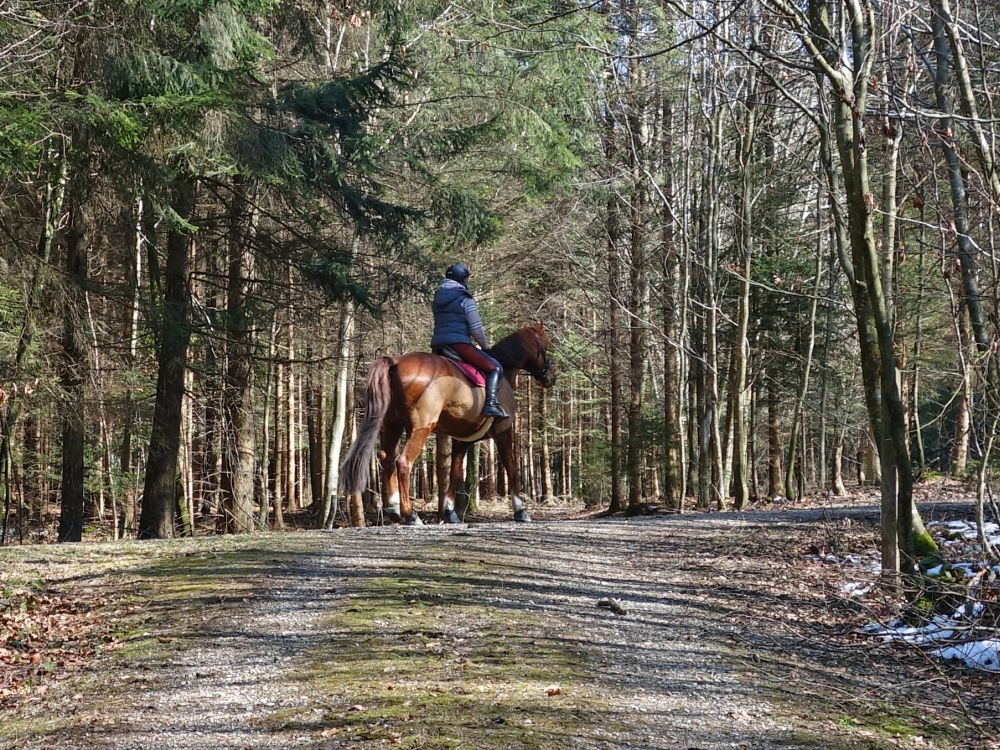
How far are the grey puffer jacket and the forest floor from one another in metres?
3.28

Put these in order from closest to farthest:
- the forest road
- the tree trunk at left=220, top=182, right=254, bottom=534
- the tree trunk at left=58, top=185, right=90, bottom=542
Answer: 1. the forest road
2. the tree trunk at left=58, top=185, right=90, bottom=542
3. the tree trunk at left=220, top=182, right=254, bottom=534

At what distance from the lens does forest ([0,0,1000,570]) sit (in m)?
8.06

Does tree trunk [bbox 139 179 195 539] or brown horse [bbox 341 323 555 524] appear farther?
tree trunk [bbox 139 179 195 539]

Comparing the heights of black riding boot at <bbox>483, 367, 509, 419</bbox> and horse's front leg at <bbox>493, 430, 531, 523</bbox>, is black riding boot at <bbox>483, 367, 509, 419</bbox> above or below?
above

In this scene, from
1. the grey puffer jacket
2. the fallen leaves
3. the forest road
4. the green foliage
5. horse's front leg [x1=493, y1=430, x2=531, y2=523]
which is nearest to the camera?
the forest road

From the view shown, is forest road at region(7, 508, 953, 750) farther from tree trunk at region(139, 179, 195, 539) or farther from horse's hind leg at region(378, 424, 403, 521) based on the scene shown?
tree trunk at region(139, 179, 195, 539)

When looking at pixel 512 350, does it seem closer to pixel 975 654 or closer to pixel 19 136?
pixel 19 136

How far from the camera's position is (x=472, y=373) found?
12.5 meters

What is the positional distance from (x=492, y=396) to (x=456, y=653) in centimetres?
682

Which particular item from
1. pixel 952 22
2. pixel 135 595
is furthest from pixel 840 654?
pixel 135 595

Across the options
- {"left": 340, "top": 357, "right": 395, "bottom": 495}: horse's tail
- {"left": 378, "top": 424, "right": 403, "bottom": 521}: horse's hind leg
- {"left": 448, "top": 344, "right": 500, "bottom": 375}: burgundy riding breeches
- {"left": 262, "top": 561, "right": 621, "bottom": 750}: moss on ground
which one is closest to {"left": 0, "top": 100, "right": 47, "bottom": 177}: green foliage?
{"left": 340, "top": 357, "right": 395, "bottom": 495}: horse's tail

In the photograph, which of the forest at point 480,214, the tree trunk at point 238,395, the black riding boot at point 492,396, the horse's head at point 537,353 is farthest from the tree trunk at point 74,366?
the horse's head at point 537,353

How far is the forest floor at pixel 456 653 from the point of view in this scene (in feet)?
16.1

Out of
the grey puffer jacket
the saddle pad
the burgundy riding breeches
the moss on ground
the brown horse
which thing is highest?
the grey puffer jacket
